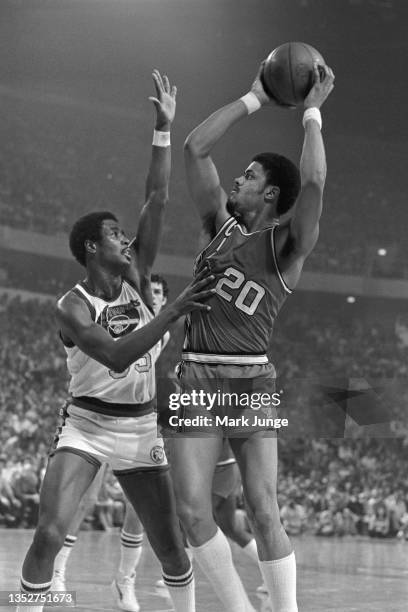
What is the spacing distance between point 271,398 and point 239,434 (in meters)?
0.24

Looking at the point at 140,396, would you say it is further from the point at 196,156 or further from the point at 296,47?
the point at 296,47

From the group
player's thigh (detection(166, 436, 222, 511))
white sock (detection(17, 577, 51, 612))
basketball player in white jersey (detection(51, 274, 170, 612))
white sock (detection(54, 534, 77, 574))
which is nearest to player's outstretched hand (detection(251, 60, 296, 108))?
basketball player in white jersey (detection(51, 274, 170, 612))

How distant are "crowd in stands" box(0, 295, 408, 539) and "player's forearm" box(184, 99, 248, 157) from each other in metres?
5.91

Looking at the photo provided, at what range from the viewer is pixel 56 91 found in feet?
83.5

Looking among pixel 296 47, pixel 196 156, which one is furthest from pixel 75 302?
pixel 296 47

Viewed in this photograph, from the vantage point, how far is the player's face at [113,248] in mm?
4465

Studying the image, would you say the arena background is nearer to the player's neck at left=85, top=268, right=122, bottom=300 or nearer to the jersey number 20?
the player's neck at left=85, top=268, right=122, bottom=300

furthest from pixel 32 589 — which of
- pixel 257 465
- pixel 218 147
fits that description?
pixel 218 147

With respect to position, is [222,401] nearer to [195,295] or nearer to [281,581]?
[195,295]

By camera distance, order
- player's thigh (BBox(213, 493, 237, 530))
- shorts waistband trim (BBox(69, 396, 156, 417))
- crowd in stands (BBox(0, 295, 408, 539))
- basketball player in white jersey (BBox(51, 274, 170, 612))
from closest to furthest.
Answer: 1. shorts waistband trim (BBox(69, 396, 156, 417))
2. basketball player in white jersey (BBox(51, 274, 170, 612))
3. player's thigh (BBox(213, 493, 237, 530))
4. crowd in stands (BBox(0, 295, 408, 539))

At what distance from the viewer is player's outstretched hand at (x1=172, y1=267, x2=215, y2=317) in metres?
3.81

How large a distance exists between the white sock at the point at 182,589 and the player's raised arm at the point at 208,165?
164 centimetres

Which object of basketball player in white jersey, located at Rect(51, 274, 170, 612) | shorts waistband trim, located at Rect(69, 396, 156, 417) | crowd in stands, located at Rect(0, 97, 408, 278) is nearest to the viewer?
shorts waistband trim, located at Rect(69, 396, 156, 417)

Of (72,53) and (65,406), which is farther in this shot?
(72,53)
